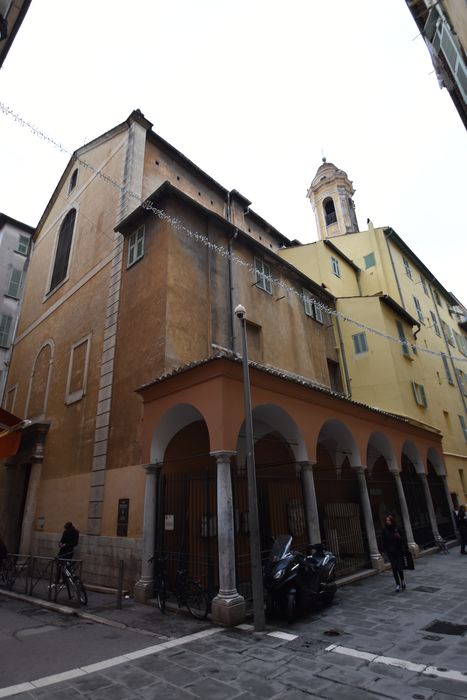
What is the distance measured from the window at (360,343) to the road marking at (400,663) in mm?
14104

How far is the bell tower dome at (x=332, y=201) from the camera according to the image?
99.3 feet

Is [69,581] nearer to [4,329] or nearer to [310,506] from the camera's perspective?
[310,506]

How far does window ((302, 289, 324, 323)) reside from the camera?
1792 cm

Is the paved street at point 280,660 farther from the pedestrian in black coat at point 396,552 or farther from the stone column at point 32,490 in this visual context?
the stone column at point 32,490

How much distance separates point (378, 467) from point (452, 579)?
320 inches

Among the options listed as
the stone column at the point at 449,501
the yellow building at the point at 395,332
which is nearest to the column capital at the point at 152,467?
the yellow building at the point at 395,332

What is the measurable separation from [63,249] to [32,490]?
10616 millimetres

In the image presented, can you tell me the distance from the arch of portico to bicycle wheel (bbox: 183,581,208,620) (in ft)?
1.32

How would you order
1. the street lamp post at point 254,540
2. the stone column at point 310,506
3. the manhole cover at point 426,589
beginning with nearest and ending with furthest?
the street lamp post at point 254,540 < the manhole cover at point 426,589 < the stone column at point 310,506

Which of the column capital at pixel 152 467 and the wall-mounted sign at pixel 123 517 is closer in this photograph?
the column capital at pixel 152 467

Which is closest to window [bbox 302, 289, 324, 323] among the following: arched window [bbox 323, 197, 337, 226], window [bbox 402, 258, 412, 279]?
window [bbox 402, 258, 412, 279]

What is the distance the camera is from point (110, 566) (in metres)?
9.77

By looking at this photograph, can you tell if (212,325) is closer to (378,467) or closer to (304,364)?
(304,364)

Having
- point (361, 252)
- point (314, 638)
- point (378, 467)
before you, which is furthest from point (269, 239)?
point (314, 638)
